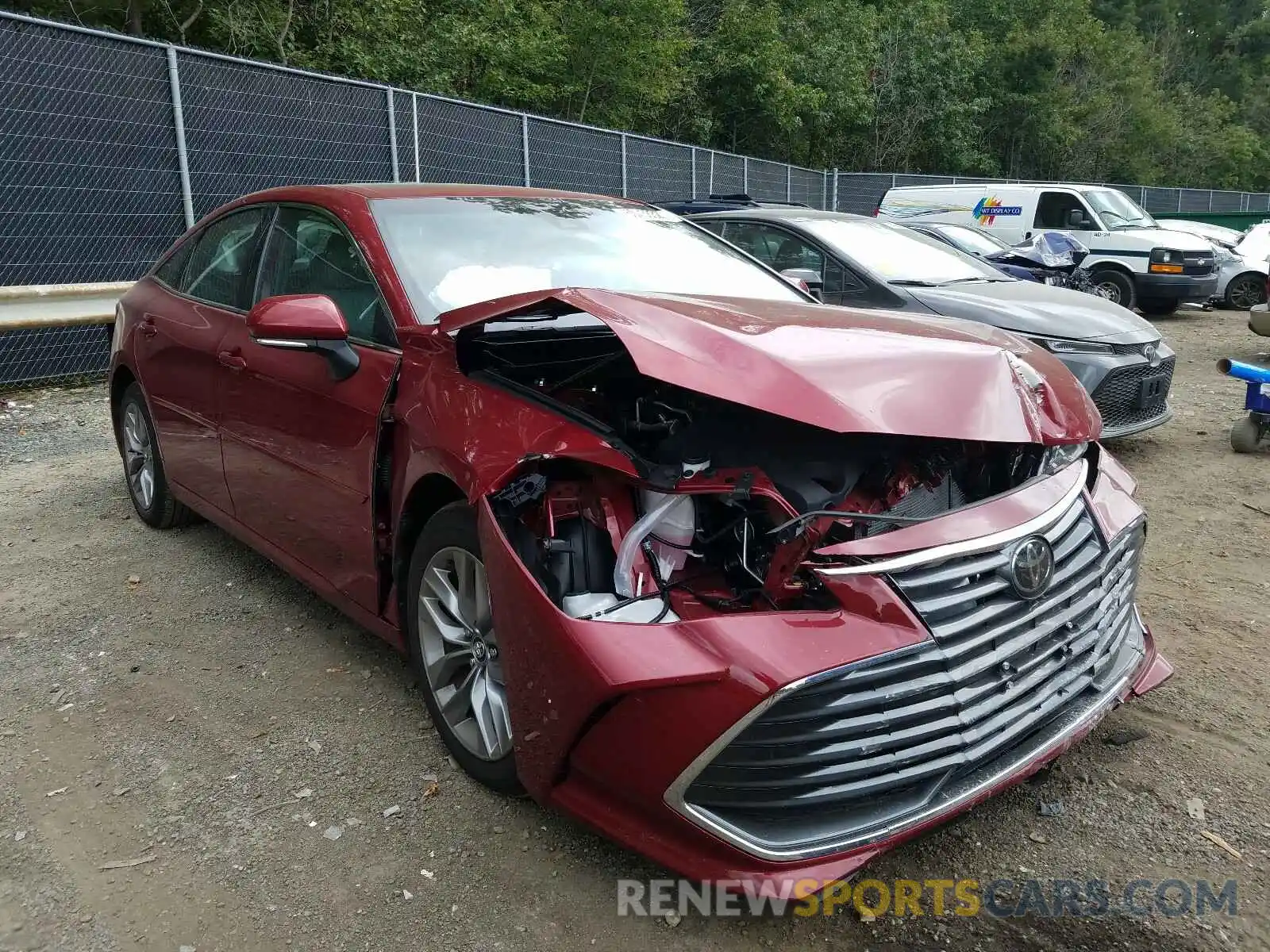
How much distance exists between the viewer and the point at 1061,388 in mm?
2648

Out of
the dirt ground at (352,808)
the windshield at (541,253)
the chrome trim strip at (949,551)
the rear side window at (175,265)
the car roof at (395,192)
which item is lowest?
the dirt ground at (352,808)

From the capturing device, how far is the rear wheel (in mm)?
14898

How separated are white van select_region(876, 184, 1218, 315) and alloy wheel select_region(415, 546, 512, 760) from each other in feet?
39.3

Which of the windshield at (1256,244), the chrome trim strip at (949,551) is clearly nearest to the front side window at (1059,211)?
the windshield at (1256,244)

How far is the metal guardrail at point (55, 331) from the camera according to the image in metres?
6.56

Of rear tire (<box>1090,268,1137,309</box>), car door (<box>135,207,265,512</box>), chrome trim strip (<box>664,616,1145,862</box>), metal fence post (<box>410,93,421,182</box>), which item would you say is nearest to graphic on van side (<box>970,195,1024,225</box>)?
rear tire (<box>1090,268,1137,309</box>)

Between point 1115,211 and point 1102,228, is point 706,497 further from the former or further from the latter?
point 1115,211

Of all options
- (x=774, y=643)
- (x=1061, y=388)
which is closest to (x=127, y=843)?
(x=774, y=643)

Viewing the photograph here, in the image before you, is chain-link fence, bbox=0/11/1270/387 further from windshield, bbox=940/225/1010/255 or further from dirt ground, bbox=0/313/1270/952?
windshield, bbox=940/225/1010/255

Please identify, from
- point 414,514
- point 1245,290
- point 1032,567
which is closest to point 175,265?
point 414,514

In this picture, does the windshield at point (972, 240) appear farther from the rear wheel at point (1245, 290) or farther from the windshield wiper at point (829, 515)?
the windshield wiper at point (829, 515)

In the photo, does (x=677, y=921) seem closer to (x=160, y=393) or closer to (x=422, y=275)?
(x=422, y=275)

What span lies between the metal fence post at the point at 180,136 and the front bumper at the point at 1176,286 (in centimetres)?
1239

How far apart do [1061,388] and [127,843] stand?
107 inches
